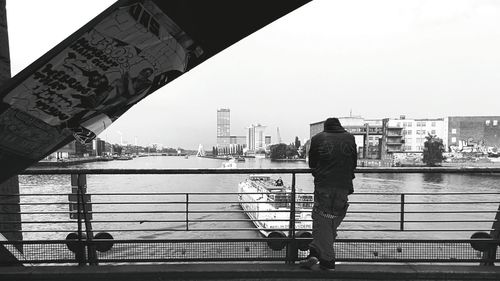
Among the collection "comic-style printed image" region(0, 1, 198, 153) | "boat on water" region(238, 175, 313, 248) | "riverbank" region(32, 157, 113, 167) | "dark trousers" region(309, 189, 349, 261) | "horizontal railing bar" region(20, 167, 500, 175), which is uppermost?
"comic-style printed image" region(0, 1, 198, 153)

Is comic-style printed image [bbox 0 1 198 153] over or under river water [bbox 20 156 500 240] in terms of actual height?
over

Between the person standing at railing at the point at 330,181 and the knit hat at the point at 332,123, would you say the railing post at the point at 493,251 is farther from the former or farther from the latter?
the knit hat at the point at 332,123

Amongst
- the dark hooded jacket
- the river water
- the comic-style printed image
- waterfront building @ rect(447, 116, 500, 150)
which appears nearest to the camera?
the comic-style printed image

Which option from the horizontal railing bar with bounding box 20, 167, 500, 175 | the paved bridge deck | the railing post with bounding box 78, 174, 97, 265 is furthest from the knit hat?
the railing post with bounding box 78, 174, 97, 265

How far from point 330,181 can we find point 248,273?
4.51ft

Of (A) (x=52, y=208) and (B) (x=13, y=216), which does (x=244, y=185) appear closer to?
(A) (x=52, y=208)

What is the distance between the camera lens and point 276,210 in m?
4.57

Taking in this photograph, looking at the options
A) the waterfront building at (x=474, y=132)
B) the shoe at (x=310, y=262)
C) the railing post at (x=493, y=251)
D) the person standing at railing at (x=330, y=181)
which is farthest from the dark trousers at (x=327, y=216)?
the waterfront building at (x=474, y=132)

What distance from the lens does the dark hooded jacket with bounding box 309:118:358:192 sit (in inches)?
141

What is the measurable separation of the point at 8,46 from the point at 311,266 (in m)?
4.29

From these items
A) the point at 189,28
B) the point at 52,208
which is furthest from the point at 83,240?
the point at 52,208

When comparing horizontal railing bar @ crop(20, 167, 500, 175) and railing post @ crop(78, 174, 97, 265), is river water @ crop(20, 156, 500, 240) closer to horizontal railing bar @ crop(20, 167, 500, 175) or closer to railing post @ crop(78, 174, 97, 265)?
railing post @ crop(78, 174, 97, 265)

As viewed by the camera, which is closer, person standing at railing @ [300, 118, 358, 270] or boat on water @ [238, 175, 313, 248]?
person standing at railing @ [300, 118, 358, 270]

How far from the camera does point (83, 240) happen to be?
13.2 ft
